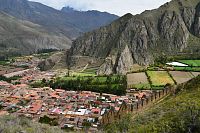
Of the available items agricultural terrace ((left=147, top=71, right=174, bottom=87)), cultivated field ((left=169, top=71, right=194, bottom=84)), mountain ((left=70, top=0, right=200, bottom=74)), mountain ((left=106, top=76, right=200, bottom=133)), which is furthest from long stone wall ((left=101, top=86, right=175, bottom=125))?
mountain ((left=70, top=0, right=200, bottom=74))

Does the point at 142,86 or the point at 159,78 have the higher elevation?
the point at 159,78

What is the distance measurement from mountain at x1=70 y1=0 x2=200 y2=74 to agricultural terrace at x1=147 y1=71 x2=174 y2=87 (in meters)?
33.6

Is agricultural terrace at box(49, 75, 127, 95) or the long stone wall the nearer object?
the long stone wall

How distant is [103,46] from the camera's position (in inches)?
6668

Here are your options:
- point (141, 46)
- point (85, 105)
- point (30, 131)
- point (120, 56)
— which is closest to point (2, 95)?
point (85, 105)

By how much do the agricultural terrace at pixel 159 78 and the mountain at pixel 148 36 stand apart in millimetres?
33592

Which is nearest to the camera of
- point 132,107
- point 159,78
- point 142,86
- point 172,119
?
Answer: point 172,119

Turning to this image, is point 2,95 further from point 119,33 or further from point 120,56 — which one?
point 119,33

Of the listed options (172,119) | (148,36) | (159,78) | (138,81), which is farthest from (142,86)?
(148,36)

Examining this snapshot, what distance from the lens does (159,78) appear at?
104 metres

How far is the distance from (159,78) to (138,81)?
19.8ft

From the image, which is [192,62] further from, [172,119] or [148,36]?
[172,119]

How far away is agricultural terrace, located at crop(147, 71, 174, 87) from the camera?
97.3m

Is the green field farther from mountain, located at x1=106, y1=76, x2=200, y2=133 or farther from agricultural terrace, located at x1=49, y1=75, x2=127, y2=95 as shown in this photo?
mountain, located at x1=106, y1=76, x2=200, y2=133
